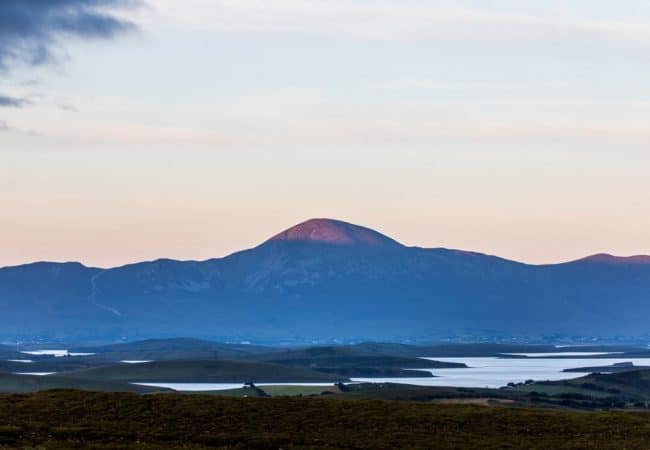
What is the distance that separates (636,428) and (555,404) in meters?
95.7

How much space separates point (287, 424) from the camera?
254 ft

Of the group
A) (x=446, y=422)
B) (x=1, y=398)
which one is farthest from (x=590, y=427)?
(x=1, y=398)

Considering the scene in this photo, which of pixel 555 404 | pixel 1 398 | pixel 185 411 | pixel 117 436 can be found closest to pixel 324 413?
pixel 185 411

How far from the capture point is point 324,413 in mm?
81000

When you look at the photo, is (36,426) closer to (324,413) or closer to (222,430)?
(222,430)

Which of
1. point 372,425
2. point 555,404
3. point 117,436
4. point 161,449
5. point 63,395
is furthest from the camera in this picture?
point 555,404

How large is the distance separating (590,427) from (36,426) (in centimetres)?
2910

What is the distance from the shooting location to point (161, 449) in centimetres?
6562

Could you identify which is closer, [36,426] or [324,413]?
[36,426]

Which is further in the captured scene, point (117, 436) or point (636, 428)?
point (636, 428)

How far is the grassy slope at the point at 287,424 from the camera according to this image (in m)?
70.5

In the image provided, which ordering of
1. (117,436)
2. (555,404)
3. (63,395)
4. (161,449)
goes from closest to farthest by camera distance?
1. (161,449)
2. (117,436)
3. (63,395)
4. (555,404)

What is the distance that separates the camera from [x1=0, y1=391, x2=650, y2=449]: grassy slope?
7050cm

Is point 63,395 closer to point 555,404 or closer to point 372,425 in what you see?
point 372,425
